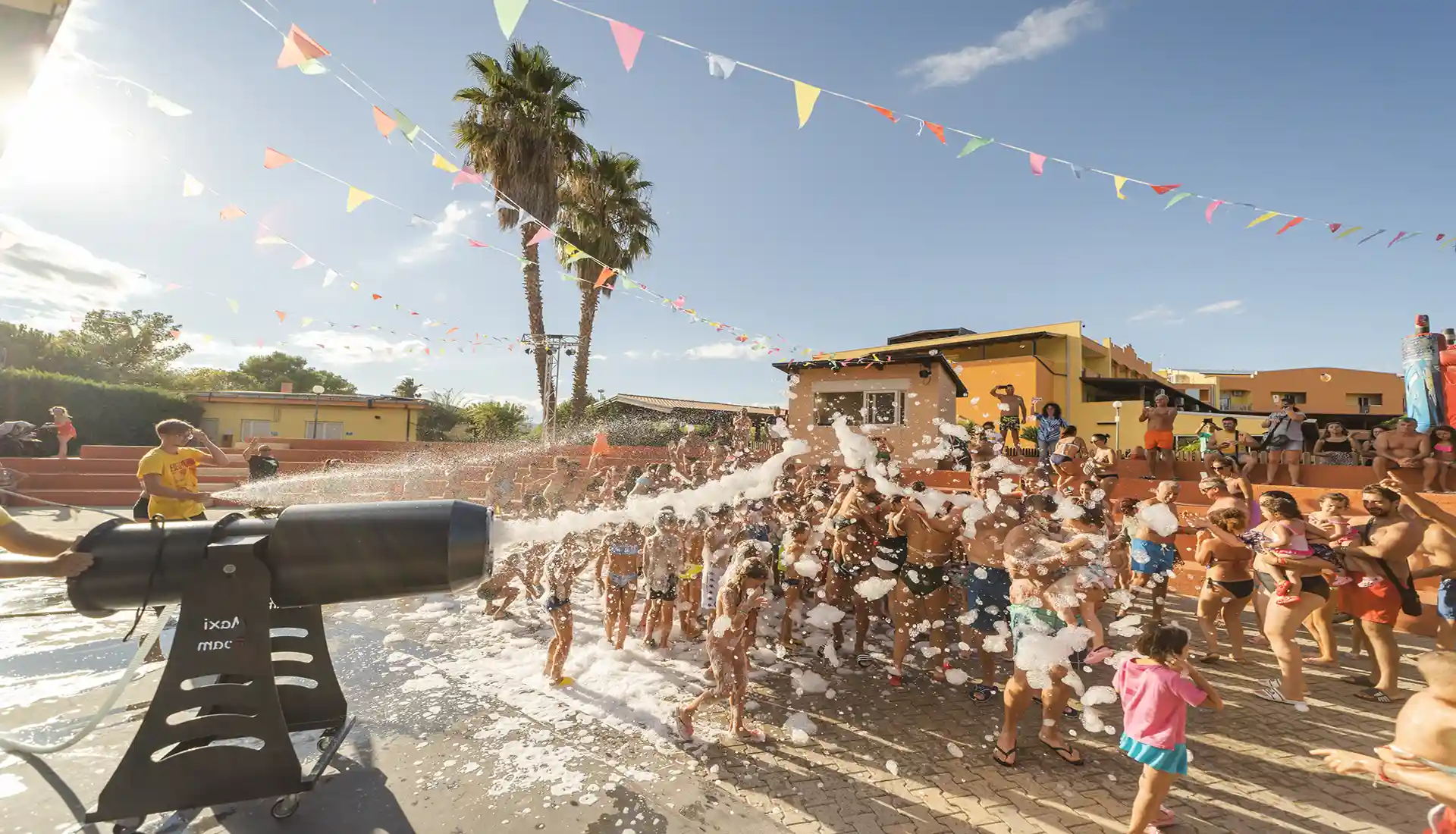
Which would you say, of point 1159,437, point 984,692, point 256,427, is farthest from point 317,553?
point 256,427

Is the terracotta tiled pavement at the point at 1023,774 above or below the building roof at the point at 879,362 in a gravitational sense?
below

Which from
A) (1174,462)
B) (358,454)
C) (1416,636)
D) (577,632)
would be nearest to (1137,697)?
(577,632)

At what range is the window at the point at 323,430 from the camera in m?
25.9

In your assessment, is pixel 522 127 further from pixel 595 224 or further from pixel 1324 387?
pixel 1324 387

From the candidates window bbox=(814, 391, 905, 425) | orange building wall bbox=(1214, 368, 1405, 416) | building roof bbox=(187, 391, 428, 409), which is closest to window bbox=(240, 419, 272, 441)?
building roof bbox=(187, 391, 428, 409)

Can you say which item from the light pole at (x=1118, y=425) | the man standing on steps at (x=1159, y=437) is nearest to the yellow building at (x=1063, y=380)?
the light pole at (x=1118, y=425)

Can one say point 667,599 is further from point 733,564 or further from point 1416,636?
point 1416,636

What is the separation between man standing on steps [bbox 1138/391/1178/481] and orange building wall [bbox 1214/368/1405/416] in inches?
1414

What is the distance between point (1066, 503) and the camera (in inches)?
216

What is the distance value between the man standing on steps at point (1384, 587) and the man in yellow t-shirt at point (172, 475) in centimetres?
1047

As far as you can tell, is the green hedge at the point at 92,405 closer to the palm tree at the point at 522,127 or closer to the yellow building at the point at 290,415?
the yellow building at the point at 290,415

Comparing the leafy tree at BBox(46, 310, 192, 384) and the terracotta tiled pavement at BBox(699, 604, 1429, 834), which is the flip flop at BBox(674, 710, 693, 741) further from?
the leafy tree at BBox(46, 310, 192, 384)

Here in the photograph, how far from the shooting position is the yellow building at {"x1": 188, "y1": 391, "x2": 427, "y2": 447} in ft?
83.3

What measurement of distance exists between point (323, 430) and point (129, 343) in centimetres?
2472
